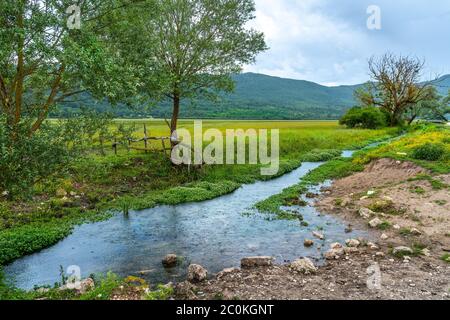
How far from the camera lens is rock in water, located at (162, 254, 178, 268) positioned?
15.0m

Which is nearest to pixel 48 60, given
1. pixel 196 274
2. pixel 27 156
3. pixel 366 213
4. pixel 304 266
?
pixel 27 156

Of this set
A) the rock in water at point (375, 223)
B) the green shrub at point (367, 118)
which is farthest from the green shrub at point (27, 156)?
the green shrub at point (367, 118)

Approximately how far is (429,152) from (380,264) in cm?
1935

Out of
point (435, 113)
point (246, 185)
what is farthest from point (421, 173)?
point (435, 113)

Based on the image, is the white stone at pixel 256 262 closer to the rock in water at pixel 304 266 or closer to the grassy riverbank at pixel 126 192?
the rock in water at pixel 304 266

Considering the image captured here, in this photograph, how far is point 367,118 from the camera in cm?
7725

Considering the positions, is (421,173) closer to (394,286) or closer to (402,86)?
(394,286)

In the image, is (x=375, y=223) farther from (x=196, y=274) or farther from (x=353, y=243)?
(x=196, y=274)

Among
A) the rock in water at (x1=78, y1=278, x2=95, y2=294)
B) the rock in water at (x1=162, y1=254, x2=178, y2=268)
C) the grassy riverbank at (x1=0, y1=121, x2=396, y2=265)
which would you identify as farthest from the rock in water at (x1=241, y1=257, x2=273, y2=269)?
the grassy riverbank at (x1=0, y1=121, x2=396, y2=265)

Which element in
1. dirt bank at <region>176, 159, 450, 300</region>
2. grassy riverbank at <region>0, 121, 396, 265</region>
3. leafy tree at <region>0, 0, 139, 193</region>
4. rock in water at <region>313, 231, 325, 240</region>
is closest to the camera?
dirt bank at <region>176, 159, 450, 300</region>

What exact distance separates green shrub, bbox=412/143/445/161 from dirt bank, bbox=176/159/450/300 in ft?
17.3

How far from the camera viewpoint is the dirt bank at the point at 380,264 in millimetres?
11664

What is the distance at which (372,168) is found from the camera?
31.8 meters

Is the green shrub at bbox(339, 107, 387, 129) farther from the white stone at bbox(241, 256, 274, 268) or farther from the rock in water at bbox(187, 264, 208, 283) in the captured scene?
the rock in water at bbox(187, 264, 208, 283)
